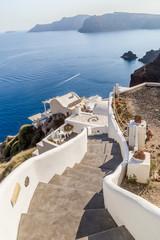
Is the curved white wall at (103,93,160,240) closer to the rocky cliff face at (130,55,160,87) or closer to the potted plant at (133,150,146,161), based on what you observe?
the potted plant at (133,150,146,161)

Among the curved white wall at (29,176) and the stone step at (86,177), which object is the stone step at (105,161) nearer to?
the curved white wall at (29,176)

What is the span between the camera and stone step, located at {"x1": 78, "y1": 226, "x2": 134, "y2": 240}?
159 inches

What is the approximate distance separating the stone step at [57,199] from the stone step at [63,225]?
0.44 m

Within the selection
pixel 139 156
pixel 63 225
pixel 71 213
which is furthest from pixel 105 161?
pixel 63 225

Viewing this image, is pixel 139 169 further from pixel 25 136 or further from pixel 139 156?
pixel 25 136

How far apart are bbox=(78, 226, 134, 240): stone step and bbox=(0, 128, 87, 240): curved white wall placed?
166cm

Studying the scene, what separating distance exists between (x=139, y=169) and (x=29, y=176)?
359 cm

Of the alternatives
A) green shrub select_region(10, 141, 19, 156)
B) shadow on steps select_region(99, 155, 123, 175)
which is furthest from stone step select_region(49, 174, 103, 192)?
green shrub select_region(10, 141, 19, 156)

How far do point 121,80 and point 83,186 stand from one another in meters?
71.5

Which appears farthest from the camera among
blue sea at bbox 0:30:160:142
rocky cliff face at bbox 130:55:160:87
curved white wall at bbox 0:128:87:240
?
rocky cliff face at bbox 130:55:160:87

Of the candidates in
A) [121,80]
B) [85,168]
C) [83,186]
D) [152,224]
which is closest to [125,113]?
[85,168]

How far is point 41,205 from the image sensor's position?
5355 mm

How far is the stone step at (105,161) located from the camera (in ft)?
27.9

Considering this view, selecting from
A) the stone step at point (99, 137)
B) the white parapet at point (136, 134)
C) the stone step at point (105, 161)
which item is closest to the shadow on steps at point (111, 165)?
the stone step at point (105, 161)
